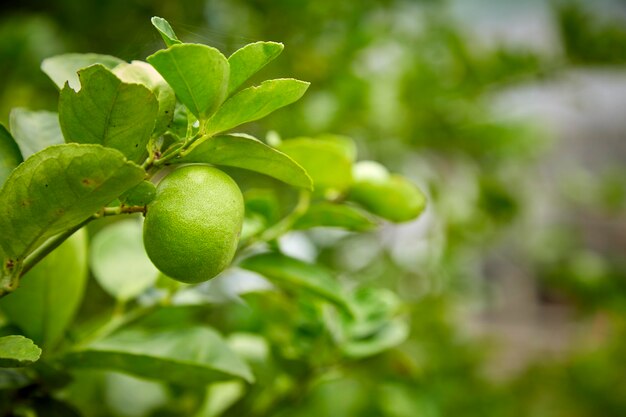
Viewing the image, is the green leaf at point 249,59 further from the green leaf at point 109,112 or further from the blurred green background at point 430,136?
the blurred green background at point 430,136

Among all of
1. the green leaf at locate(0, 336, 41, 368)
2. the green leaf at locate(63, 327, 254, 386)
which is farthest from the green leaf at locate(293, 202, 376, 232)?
the green leaf at locate(0, 336, 41, 368)

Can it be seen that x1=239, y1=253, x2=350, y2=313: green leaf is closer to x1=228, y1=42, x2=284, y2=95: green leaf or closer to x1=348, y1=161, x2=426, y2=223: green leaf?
x1=348, y1=161, x2=426, y2=223: green leaf

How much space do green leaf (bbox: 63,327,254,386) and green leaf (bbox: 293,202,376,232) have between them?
0.11 metres

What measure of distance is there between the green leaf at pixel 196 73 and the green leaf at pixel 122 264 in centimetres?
24

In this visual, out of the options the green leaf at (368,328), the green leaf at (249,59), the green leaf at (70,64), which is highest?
the green leaf at (249,59)

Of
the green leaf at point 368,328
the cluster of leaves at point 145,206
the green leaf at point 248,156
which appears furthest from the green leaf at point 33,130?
the green leaf at point 368,328

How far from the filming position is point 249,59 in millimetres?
292

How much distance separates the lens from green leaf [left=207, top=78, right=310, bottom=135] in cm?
29

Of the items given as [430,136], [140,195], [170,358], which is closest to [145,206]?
[140,195]

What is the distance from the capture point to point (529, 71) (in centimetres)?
124

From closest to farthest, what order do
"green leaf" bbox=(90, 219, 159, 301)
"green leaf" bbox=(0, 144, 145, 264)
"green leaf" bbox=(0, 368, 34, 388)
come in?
"green leaf" bbox=(0, 144, 145, 264) → "green leaf" bbox=(0, 368, 34, 388) → "green leaf" bbox=(90, 219, 159, 301)

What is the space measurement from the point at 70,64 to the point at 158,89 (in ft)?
0.22

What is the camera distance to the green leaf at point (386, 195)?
47 cm

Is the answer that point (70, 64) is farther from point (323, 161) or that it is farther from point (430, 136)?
point (430, 136)
